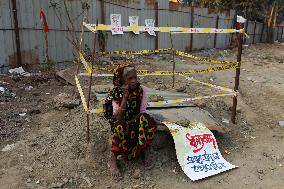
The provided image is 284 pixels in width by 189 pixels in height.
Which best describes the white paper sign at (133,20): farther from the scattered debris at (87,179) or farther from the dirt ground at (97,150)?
the scattered debris at (87,179)

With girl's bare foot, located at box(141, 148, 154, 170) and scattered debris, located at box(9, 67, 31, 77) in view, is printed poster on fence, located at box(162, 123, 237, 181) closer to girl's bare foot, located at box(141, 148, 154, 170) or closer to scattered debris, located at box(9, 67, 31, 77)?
girl's bare foot, located at box(141, 148, 154, 170)

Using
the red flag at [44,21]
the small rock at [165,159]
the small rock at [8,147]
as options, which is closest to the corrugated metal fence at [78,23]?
the red flag at [44,21]

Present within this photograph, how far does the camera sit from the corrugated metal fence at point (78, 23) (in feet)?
27.5

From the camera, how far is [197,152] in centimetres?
430

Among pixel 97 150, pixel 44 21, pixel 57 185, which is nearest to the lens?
pixel 57 185

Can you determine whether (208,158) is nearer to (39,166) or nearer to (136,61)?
(39,166)

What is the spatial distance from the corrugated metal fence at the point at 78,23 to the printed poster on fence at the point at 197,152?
13.7ft

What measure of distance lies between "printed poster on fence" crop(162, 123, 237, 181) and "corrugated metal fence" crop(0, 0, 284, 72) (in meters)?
4.18

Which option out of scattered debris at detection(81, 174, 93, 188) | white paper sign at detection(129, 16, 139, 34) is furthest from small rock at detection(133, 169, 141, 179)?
white paper sign at detection(129, 16, 139, 34)

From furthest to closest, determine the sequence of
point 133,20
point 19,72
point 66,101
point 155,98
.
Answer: point 133,20, point 19,72, point 66,101, point 155,98

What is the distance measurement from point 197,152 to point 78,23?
693cm

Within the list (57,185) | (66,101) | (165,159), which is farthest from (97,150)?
(66,101)

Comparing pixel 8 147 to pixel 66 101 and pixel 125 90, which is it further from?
pixel 125 90

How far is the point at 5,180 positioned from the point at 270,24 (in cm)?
2264
